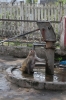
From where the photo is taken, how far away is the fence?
524 inches

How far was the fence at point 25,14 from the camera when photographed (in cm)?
1332

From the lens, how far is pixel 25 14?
13.9 m

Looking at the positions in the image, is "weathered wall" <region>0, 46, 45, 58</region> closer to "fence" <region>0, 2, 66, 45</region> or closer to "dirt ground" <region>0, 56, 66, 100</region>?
"fence" <region>0, 2, 66, 45</region>

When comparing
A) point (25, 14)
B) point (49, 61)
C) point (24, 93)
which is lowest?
point (24, 93)

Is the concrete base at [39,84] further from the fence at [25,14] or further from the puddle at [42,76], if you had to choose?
the fence at [25,14]

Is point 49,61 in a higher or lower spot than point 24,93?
higher

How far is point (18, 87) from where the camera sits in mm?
6758

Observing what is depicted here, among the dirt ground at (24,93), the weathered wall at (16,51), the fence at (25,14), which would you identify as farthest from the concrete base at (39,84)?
the fence at (25,14)

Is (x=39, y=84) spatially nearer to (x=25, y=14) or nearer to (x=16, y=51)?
(x=16, y=51)

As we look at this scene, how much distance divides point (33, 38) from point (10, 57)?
160cm

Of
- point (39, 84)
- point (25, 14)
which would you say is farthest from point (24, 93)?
point (25, 14)

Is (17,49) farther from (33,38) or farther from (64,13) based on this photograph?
(64,13)

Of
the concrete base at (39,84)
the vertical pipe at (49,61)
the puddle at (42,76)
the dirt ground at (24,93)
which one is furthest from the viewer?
the vertical pipe at (49,61)

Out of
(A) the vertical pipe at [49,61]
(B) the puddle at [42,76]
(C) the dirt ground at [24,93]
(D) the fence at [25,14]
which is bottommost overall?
(C) the dirt ground at [24,93]
